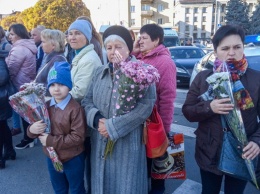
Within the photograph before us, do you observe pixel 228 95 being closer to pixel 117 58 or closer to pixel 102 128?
pixel 117 58

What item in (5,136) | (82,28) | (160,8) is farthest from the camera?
(160,8)

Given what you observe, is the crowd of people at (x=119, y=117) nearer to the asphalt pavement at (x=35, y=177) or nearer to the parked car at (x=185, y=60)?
the asphalt pavement at (x=35, y=177)

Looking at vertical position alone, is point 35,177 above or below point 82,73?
below

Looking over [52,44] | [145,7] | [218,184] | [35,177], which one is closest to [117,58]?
[218,184]

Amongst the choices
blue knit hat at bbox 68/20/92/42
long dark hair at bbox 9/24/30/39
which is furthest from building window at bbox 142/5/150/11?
blue knit hat at bbox 68/20/92/42

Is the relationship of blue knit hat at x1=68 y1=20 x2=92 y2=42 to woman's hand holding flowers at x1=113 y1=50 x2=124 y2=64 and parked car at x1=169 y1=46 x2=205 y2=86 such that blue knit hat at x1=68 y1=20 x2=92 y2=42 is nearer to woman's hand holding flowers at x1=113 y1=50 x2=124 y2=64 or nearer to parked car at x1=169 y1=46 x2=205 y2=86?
woman's hand holding flowers at x1=113 y1=50 x2=124 y2=64

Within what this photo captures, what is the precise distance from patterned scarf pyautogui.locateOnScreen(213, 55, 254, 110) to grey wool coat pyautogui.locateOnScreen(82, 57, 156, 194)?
616mm

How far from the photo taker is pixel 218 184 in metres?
2.19

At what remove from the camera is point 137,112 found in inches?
78.8

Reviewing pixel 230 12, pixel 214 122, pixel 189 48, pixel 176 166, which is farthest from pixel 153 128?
pixel 230 12

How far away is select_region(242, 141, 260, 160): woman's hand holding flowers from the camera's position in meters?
1.82

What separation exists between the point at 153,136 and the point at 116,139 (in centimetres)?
33

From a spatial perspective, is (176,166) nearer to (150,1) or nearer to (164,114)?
(164,114)

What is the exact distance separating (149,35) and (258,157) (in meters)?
1.71
